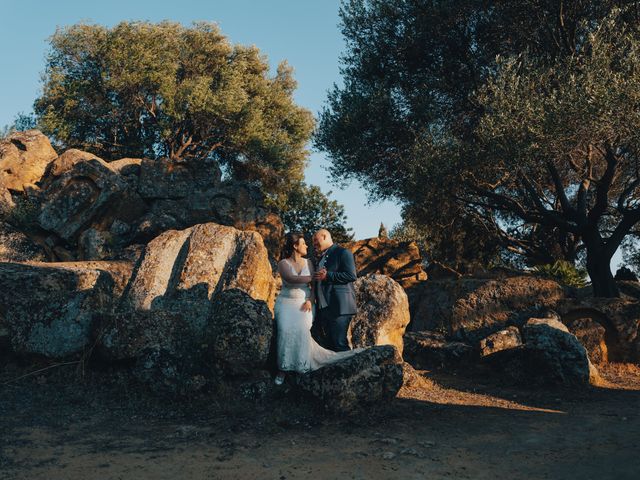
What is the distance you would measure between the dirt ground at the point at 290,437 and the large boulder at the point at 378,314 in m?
2.03

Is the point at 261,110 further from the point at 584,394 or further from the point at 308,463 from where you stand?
the point at 308,463

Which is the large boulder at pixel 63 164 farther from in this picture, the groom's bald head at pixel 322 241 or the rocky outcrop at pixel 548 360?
the rocky outcrop at pixel 548 360

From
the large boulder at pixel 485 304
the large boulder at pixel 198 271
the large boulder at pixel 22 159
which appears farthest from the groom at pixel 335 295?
the large boulder at pixel 22 159

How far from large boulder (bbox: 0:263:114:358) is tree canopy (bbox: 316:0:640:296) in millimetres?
12140

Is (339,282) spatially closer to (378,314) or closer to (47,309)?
(378,314)

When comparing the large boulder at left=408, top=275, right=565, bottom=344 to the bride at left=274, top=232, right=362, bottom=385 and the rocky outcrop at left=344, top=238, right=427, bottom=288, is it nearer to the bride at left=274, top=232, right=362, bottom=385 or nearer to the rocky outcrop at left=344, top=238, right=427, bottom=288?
the rocky outcrop at left=344, top=238, right=427, bottom=288

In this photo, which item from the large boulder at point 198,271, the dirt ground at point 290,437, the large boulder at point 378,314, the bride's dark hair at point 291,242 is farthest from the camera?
the large boulder at point 378,314

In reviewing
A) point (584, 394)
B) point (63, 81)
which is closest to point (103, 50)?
point (63, 81)

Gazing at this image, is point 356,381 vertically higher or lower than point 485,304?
lower

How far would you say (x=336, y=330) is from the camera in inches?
380

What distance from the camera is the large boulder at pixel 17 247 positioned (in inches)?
995

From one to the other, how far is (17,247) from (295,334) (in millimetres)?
20966

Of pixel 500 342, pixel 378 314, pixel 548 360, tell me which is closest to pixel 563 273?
pixel 500 342

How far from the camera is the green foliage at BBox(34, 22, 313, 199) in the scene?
115 feet
